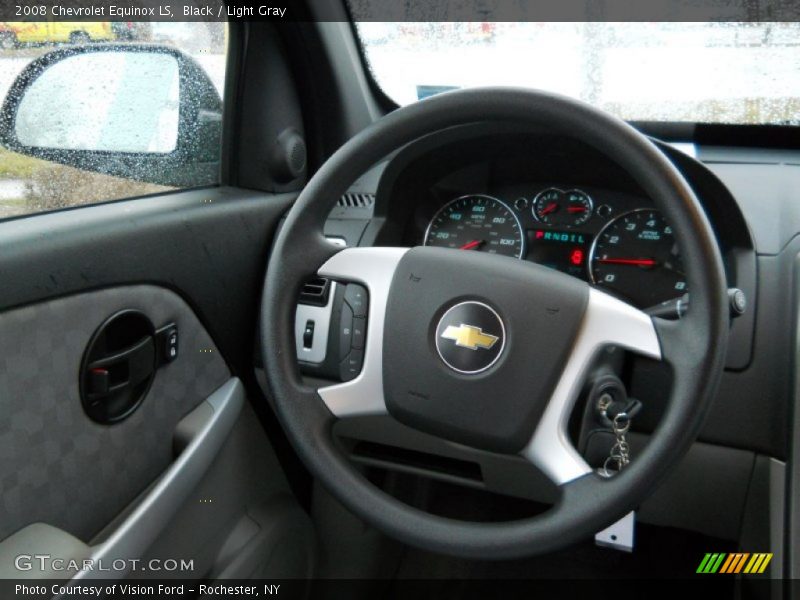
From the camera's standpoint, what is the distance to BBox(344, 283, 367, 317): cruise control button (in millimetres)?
1357

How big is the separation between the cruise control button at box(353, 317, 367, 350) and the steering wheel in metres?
0.14

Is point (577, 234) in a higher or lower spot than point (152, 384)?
higher

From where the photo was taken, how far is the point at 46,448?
3.55 feet

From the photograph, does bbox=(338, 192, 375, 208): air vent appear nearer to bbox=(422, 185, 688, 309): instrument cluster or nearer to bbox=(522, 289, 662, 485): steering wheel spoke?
bbox=(422, 185, 688, 309): instrument cluster

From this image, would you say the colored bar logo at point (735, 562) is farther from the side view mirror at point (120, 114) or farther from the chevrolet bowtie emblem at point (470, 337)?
the side view mirror at point (120, 114)

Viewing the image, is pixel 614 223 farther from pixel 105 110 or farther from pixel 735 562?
pixel 105 110

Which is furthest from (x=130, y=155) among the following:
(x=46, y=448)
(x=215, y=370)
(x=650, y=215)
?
(x=650, y=215)

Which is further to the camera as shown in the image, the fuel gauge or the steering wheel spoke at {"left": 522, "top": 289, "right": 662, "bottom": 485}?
the fuel gauge

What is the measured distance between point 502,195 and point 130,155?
0.77 metres

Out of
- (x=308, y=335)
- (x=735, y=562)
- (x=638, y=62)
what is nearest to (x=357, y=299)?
(x=308, y=335)

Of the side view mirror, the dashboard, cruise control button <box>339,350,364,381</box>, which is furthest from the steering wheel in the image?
the side view mirror

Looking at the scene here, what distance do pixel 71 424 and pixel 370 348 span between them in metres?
0.48

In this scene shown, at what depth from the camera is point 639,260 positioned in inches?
54.0

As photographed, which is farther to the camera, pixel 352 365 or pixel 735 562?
pixel 735 562
